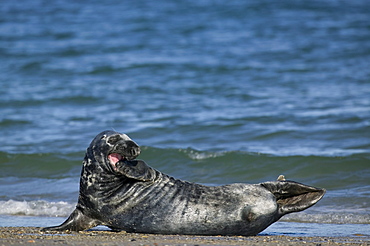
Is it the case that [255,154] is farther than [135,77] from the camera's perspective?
No

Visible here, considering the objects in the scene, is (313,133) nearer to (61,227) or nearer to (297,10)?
(61,227)

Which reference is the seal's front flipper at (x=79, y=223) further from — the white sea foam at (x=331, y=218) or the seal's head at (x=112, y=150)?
the white sea foam at (x=331, y=218)

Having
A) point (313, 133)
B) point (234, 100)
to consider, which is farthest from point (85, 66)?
point (313, 133)

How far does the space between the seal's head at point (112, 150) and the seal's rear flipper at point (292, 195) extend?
1.28m

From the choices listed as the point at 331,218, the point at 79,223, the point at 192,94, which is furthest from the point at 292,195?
the point at 192,94

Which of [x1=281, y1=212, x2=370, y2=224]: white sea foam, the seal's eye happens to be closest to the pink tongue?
the seal's eye

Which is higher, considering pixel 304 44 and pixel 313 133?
pixel 304 44

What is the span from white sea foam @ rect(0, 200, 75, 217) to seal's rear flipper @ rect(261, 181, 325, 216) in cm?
280

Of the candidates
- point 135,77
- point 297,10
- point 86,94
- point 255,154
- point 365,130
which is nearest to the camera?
point 255,154

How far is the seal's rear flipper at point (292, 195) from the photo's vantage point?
19.2 feet

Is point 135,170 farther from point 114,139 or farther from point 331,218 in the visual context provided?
point 331,218

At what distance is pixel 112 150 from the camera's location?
5.66 meters

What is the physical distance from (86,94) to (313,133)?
674 centimetres

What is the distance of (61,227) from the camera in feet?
18.6
